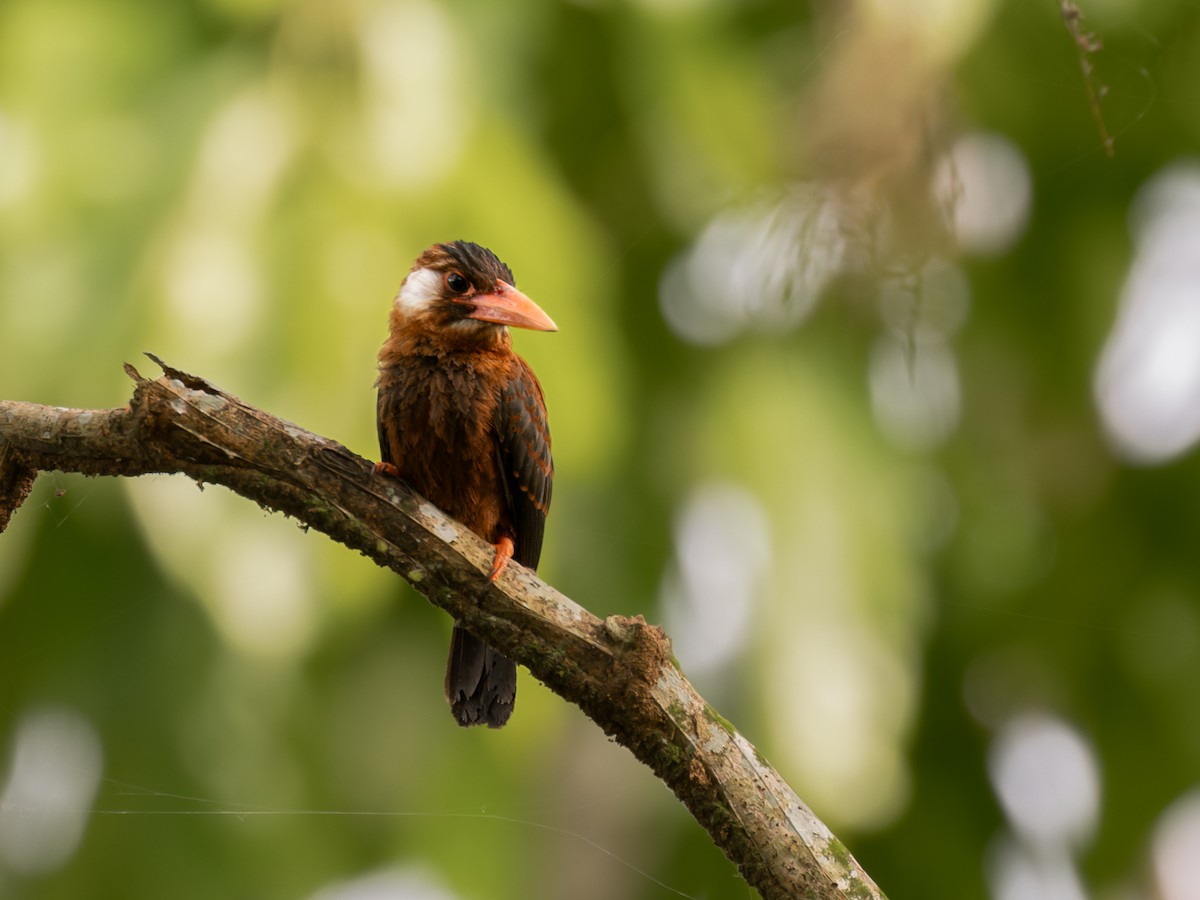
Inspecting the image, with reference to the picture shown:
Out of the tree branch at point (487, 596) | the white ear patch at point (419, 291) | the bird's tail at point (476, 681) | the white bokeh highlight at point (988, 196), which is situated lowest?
the tree branch at point (487, 596)

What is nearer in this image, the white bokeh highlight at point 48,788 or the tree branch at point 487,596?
the tree branch at point 487,596

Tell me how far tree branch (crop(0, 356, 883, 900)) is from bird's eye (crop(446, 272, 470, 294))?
96cm

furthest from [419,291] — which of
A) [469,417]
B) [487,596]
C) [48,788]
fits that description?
[48,788]

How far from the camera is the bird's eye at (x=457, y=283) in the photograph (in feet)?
11.2

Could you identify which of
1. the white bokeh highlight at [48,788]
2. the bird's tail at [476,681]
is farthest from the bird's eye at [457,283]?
the white bokeh highlight at [48,788]

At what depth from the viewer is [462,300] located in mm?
3393

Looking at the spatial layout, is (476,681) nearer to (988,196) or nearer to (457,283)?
(457,283)

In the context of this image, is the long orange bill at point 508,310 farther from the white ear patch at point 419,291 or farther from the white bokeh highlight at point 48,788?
the white bokeh highlight at point 48,788

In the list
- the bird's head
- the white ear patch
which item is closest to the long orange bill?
the bird's head

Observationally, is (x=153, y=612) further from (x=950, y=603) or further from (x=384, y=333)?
(x=950, y=603)

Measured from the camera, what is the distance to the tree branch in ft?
7.77

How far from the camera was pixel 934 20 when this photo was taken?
412 centimetres

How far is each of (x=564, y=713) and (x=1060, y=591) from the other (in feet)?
8.89

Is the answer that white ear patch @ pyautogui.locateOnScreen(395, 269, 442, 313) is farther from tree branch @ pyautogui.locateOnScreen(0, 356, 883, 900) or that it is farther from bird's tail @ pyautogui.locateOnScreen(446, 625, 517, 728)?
tree branch @ pyautogui.locateOnScreen(0, 356, 883, 900)
